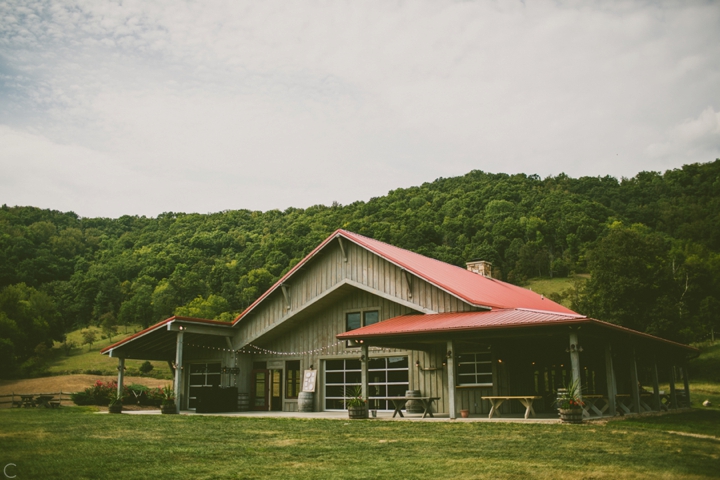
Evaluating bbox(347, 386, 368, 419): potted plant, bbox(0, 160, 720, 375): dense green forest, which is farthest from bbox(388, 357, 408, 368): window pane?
bbox(0, 160, 720, 375): dense green forest

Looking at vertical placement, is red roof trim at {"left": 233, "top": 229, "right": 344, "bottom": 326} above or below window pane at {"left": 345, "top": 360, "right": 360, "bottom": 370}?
above

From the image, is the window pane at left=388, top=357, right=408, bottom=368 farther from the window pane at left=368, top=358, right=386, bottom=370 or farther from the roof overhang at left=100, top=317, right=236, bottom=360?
the roof overhang at left=100, top=317, right=236, bottom=360

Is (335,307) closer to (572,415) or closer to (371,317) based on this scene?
(371,317)

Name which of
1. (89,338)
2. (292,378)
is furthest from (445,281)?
(89,338)

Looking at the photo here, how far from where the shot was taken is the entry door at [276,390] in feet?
74.8

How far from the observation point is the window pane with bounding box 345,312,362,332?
21377mm

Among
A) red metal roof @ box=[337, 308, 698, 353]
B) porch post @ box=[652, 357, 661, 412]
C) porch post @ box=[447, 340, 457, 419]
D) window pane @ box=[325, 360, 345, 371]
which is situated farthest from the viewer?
window pane @ box=[325, 360, 345, 371]

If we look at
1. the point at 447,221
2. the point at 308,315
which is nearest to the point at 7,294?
the point at 447,221

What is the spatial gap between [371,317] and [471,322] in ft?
21.5

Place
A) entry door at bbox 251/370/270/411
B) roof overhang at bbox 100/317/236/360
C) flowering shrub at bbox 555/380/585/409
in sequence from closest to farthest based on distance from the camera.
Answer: flowering shrub at bbox 555/380/585/409 < roof overhang at bbox 100/317/236/360 < entry door at bbox 251/370/270/411

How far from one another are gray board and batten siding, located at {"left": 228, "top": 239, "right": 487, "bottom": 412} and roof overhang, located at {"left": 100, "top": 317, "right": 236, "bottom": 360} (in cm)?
92

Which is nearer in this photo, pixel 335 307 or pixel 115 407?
pixel 115 407

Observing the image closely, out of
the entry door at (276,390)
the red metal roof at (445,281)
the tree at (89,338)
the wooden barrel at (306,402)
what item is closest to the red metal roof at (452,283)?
the red metal roof at (445,281)

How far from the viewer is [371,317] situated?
68.9 feet
